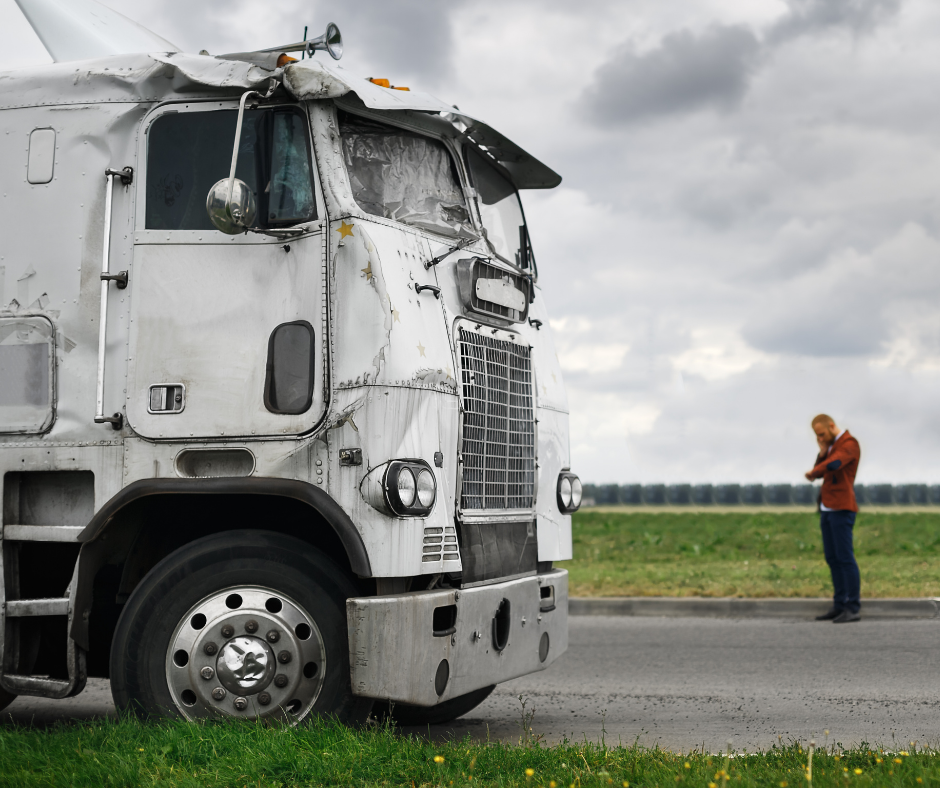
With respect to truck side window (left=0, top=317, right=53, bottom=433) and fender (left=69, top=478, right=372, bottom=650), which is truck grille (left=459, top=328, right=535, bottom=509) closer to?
fender (left=69, top=478, right=372, bottom=650)

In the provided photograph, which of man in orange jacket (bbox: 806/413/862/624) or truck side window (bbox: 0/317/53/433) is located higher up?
truck side window (bbox: 0/317/53/433)

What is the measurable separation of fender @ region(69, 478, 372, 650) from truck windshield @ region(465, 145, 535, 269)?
79.0 inches

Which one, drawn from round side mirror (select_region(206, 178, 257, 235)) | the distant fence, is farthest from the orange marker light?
the distant fence

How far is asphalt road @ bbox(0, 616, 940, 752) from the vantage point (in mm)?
5867

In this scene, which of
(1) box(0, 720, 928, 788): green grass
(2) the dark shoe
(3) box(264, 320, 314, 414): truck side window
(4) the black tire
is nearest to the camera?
(1) box(0, 720, 928, 788): green grass

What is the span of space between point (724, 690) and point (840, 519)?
3697 millimetres

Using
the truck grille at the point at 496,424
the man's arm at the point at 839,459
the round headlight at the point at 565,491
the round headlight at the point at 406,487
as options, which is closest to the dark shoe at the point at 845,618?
the man's arm at the point at 839,459

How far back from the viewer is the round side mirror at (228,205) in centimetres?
467

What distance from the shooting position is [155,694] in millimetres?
4766

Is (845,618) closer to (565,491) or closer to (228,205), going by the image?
(565,491)

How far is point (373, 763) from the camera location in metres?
4.29

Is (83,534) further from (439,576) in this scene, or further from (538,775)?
(538,775)

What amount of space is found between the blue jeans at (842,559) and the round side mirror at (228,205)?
287 inches

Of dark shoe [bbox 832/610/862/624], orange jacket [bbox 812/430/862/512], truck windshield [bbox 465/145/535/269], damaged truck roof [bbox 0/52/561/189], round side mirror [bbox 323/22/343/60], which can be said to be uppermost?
round side mirror [bbox 323/22/343/60]
